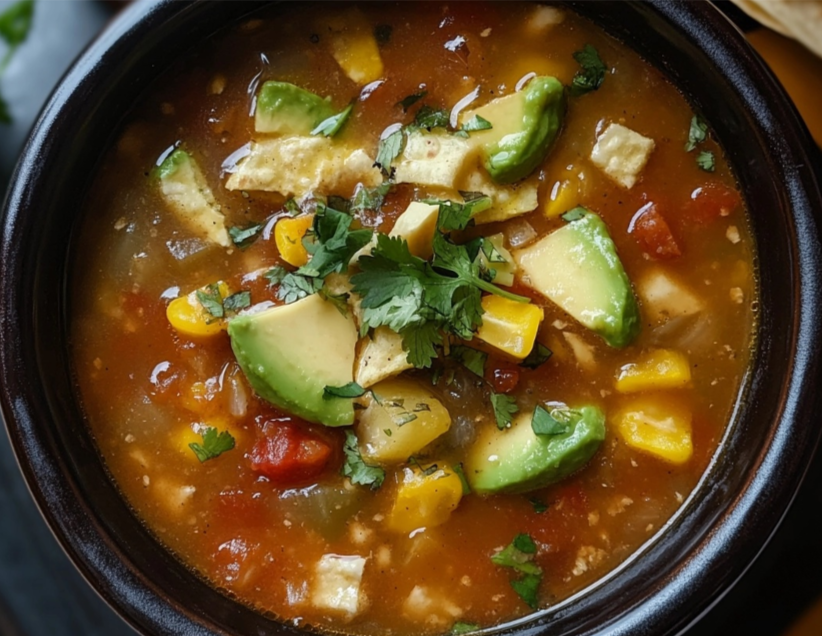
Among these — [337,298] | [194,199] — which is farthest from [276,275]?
[194,199]

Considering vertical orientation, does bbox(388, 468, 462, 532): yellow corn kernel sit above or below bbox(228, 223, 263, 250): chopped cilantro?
below

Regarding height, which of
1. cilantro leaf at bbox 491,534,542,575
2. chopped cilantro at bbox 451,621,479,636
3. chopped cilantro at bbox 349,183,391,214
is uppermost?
chopped cilantro at bbox 349,183,391,214

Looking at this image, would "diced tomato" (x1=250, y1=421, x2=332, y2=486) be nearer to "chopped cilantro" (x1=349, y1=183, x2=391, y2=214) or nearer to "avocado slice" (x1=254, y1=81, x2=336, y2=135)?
"chopped cilantro" (x1=349, y1=183, x2=391, y2=214)

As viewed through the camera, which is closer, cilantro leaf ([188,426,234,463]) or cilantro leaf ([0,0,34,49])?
cilantro leaf ([188,426,234,463])

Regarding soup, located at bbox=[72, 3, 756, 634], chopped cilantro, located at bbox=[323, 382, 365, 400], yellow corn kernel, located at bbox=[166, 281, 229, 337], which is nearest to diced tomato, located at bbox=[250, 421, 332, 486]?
soup, located at bbox=[72, 3, 756, 634]

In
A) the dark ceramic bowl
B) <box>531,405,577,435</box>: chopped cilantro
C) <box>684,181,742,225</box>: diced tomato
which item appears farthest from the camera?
<box>684,181,742,225</box>: diced tomato

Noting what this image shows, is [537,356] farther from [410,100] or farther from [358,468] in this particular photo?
[410,100]

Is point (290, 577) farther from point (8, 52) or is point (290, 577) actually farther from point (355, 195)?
point (8, 52)

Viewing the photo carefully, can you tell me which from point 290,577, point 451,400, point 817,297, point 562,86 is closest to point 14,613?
point 290,577
